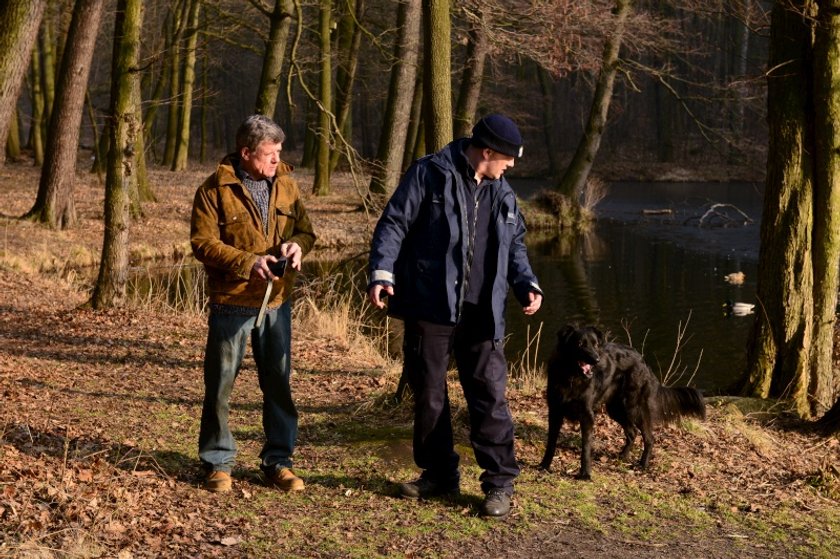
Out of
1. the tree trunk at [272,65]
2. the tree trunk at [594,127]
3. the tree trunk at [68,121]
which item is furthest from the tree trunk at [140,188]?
A: the tree trunk at [594,127]

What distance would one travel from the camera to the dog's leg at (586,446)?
20.5ft

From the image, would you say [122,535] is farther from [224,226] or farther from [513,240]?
[513,240]

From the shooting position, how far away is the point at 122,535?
474 centimetres

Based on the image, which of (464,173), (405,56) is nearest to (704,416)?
(464,173)

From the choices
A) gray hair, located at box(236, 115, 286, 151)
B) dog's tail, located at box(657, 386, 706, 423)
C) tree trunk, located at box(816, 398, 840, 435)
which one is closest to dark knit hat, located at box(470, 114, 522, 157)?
gray hair, located at box(236, 115, 286, 151)

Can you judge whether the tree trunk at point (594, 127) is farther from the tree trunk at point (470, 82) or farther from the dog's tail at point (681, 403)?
the dog's tail at point (681, 403)

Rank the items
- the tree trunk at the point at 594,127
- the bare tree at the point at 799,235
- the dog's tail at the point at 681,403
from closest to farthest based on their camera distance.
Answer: the dog's tail at the point at 681,403 → the bare tree at the point at 799,235 → the tree trunk at the point at 594,127

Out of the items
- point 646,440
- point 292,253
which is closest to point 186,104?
point 646,440

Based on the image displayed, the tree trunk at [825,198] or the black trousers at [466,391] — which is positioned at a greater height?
the tree trunk at [825,198]

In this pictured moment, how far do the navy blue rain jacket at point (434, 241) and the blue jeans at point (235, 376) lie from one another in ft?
2.17

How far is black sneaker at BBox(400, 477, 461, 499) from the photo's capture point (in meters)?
5.57

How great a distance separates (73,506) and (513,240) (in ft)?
8.48

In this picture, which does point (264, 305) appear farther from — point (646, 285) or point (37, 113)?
point (37, 113)

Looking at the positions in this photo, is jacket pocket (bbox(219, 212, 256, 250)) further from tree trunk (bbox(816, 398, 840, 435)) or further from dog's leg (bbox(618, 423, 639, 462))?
tree trunk (bbox(816, 398, 840, 435))
